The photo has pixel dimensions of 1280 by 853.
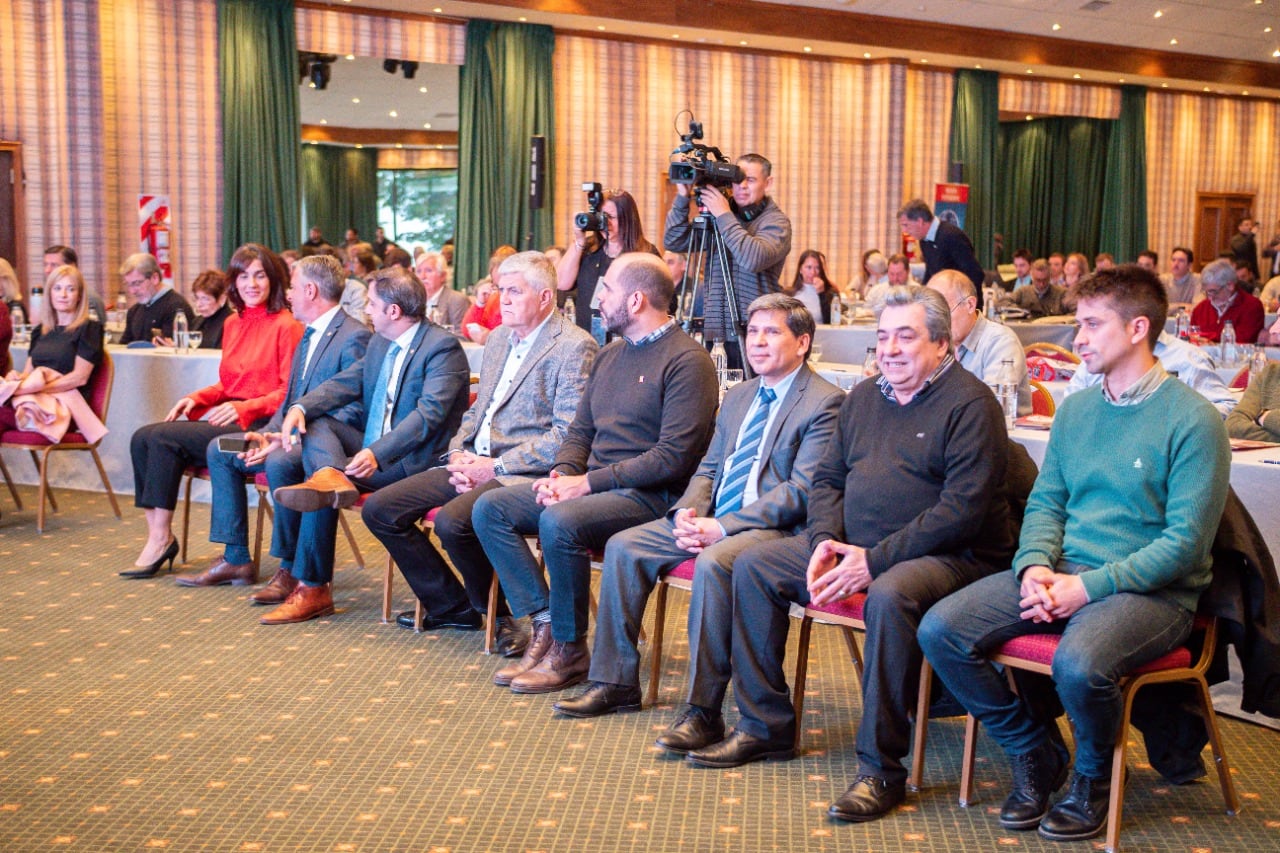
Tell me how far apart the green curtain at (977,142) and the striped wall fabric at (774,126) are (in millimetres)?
191

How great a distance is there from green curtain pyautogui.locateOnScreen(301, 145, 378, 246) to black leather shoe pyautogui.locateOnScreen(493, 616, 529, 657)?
18580 mm

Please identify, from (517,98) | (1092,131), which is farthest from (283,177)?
(1092,131)

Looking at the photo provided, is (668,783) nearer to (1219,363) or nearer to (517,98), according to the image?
(1219,363)

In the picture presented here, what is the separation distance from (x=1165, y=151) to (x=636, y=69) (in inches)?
312

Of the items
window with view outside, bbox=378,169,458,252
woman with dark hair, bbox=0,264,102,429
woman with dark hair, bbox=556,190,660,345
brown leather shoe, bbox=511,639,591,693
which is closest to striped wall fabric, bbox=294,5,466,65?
woman with dark hair, bbox=556,190,660,345

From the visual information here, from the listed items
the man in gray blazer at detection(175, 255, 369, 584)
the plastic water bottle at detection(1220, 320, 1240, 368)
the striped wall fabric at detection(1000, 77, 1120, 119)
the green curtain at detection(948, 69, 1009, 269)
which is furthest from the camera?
the striped wall fabric at detection(1000, 77, 1120, 119)

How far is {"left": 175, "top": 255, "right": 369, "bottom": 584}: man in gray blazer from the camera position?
16.5 feet

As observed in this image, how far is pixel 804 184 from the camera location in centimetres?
1487

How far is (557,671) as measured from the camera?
4016 millimetres

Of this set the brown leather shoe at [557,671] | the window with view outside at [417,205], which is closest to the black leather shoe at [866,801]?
the brown leather shoe at [557,671]

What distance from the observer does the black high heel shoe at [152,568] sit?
532 cm

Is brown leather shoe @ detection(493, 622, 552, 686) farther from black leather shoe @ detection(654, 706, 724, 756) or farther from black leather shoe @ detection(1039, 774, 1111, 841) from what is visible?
black leather shoe @ detection(1039, 774, 1111, 841)

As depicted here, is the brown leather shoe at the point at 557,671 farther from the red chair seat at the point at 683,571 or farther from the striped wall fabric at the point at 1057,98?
the striped wall fabric at the point at 1057,98

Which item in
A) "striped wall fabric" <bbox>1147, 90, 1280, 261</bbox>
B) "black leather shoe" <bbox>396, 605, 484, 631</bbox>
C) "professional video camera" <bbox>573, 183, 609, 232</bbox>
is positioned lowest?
"black leather shoe" <bbox>396, 605, 484, 631</bbox>
